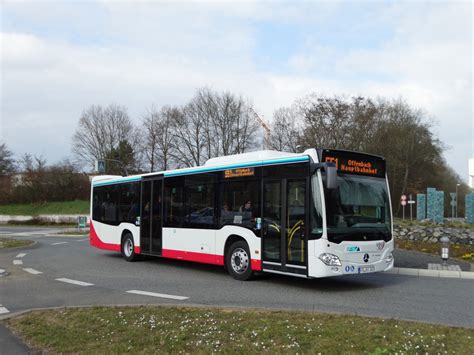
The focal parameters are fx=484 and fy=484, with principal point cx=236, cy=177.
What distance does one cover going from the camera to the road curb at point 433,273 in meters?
12.5

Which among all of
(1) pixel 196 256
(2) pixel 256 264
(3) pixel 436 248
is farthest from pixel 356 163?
(3) pixel 436 248

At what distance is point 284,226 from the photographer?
10.3 m

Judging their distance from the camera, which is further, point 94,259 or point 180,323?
point 94,259

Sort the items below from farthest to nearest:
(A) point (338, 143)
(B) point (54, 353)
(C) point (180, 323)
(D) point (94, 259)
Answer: (A) point (338, 143) → (D) point (94, 259) → (C) point (180, 323) → (B) point (54, 353)

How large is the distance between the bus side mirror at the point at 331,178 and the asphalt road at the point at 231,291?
7.06 ft

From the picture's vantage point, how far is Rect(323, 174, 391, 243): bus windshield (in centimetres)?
975

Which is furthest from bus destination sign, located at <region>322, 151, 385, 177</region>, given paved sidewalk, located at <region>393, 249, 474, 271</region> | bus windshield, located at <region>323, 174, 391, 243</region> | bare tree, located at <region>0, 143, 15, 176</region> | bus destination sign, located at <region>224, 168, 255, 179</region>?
bare tree, located at <region>0, 143, 15, 176</region>

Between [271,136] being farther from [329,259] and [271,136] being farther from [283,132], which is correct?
[329,259]

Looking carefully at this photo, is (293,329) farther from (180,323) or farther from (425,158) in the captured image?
(425,158)

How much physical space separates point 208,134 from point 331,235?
155 ft

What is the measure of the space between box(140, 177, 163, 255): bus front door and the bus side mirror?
21.3 ft

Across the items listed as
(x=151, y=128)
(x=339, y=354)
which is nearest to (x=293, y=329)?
(x=339, y=354)

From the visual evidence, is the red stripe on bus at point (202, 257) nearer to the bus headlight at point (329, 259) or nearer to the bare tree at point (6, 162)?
the bus headlight at point (329, 259)

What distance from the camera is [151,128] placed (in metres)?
58.7
